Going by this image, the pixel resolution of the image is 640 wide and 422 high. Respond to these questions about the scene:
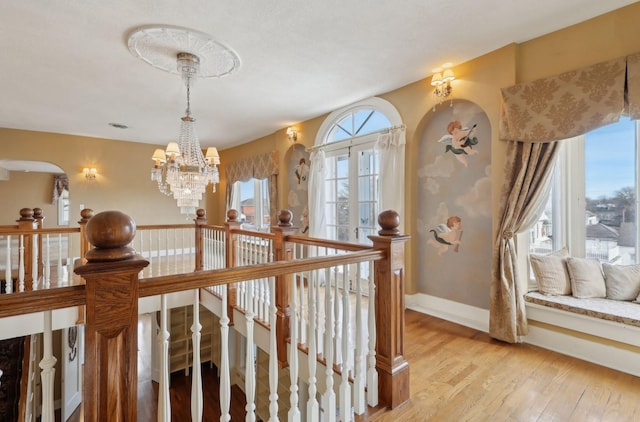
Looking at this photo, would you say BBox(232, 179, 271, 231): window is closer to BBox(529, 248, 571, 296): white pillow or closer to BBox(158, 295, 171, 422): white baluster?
BBox(529, 248, 571, 296): white pillow

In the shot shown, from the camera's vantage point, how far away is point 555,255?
109 inches

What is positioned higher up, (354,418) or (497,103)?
(497,103)

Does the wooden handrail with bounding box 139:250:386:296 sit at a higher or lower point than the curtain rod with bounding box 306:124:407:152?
lower

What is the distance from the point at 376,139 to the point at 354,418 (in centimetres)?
312

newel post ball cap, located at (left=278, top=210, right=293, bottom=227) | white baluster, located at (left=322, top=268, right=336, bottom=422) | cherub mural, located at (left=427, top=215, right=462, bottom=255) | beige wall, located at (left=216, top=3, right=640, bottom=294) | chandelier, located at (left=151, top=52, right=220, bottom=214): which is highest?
beige wall, located at (left=216, top=3, right=640, bottom=294)

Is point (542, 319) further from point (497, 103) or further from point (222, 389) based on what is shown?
point (222, 389)

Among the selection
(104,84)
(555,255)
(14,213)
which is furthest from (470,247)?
(14,213)

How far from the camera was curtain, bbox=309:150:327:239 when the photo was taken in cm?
461

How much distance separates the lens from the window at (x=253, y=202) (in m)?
6.37

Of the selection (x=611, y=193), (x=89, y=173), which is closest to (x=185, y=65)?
(x=611, y=193)

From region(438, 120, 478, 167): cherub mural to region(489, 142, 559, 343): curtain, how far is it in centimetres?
47

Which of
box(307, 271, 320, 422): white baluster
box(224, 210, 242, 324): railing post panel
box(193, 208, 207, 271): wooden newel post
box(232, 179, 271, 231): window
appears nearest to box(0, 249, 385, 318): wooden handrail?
box(307, 271, 320, 422): white baluster

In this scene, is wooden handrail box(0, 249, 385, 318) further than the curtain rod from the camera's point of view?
No

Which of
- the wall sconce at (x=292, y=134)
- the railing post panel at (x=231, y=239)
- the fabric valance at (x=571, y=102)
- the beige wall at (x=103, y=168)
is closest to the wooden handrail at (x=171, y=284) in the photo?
the fabric valance at (x=571, y=102)
